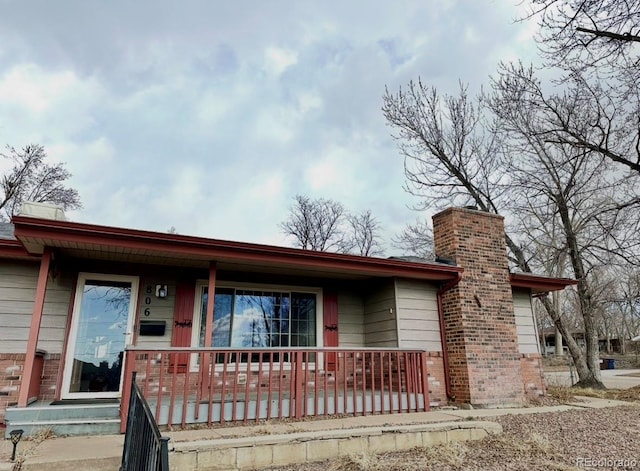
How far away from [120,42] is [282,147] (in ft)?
24.7

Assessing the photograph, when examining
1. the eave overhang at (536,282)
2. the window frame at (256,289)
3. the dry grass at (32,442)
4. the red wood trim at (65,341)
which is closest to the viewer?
the dry grass at (32,442)

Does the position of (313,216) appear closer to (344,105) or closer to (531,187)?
(344,105)

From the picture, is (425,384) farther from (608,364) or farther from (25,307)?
(608,364)

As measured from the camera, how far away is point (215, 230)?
85.0 feet

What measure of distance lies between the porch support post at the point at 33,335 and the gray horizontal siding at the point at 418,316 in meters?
4.89

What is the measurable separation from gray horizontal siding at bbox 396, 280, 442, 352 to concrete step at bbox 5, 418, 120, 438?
414 cm

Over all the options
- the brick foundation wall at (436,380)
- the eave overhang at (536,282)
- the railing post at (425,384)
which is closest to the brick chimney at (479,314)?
the brick foundation wall at (436,380)

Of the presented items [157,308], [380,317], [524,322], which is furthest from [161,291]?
[524,322]

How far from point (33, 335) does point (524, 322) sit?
25.6ft

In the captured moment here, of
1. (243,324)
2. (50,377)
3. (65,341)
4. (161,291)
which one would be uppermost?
(161,291)

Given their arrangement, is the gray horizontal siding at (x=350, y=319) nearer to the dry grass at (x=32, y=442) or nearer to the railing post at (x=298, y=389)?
the railing post at (x=298, y=389)

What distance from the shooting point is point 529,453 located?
3.95 m

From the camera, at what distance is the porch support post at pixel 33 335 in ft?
14.7

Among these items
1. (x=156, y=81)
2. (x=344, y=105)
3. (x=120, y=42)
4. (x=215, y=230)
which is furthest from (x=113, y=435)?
(x=215, y=230)
